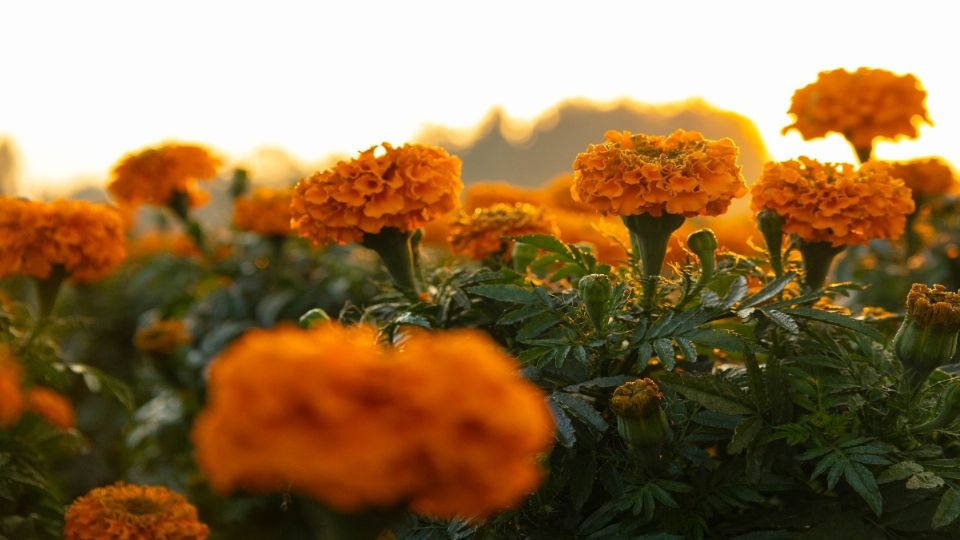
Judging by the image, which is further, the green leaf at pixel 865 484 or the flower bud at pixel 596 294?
the flower bud at pixel 596 294

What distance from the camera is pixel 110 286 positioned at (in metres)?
5.18

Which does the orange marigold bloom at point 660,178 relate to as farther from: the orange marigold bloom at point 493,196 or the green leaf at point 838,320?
the orange marigold bloom at point 493,196

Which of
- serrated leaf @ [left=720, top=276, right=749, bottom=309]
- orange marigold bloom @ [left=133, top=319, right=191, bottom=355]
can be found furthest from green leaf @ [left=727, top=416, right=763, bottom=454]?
orange marigold bloom @ [left=133, top=319, right=191, bottom=355]

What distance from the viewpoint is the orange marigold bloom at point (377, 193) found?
1.84m

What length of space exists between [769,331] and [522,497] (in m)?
0.56

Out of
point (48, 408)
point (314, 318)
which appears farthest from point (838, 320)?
point (48, 408)

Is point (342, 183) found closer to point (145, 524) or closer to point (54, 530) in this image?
point (145, 524)

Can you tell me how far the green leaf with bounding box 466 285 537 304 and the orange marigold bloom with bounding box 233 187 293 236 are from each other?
79.8 inches

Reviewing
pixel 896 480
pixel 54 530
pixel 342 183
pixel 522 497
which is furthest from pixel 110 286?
pixel 896 480

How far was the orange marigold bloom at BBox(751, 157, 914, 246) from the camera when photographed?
185 cm

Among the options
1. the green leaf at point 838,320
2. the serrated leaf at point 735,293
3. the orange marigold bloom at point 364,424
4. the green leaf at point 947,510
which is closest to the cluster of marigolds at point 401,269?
the orange marigold bloom at point 364,424

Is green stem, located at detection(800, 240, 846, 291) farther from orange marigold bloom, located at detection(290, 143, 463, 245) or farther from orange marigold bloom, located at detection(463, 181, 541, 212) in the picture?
orange marigold bloom, located at detection(463, 181, 541, 212)

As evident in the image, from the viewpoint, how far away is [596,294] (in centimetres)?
157

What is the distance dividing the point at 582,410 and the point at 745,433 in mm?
256
